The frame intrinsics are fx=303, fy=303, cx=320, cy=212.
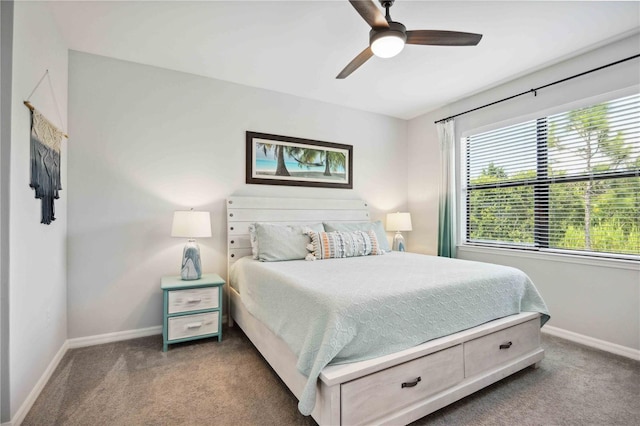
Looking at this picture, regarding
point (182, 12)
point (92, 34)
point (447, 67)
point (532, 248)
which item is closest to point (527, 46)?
point (447, 67)

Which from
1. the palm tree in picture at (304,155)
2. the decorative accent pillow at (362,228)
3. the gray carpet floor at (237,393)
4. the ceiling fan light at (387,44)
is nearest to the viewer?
the gray carpet floor at (237,393)

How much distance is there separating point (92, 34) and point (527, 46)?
3691mm

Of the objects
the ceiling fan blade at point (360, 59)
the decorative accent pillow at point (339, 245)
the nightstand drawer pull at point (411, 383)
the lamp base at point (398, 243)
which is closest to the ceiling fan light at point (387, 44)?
the ceiling fan blade at point (360, 59)

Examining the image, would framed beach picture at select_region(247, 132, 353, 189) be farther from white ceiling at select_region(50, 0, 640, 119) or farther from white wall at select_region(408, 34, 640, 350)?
white wall at select_region(408, 34, 640, 350)

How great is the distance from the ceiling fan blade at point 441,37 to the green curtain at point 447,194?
2081mm

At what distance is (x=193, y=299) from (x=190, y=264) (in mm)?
324

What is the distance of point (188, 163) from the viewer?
3141mm

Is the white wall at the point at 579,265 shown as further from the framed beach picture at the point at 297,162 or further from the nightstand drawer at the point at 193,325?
the nightstand drawer at the point at 193,325

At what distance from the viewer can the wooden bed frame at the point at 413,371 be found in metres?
Result: 1.42

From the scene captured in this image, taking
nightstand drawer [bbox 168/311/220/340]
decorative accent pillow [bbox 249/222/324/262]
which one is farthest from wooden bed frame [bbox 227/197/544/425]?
decorative accent pillow [bbox 249/222/324/262]

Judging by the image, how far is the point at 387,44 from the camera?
1885mm

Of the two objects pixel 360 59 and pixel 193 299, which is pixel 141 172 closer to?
pixel 193 299

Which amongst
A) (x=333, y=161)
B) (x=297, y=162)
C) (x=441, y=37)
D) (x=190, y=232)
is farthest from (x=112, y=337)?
(x=441, y=37)

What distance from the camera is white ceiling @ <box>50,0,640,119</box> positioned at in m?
2.19
